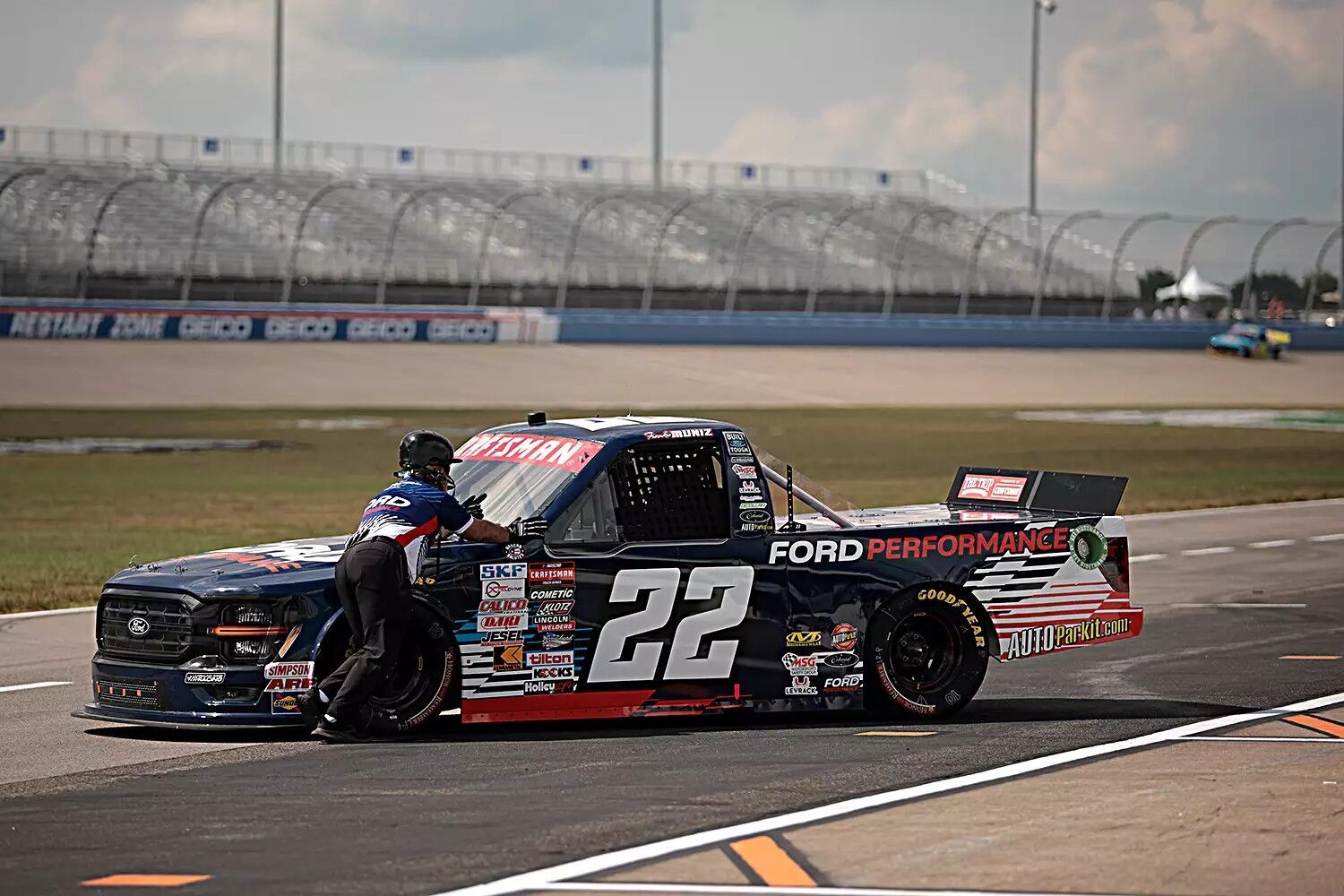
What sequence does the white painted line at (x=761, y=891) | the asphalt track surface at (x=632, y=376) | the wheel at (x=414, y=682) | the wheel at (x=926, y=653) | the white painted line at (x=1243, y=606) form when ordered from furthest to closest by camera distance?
the asphalt track surface at (x=632, y=376)
the white painted line at (x=1243, y=606)
the wheel at (x=926, y=653)
the wheel at (x=414, y=682)
the white painted line at (x=761, y=891)

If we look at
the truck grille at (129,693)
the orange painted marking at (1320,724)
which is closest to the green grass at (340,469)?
the truck grille at (129,693)

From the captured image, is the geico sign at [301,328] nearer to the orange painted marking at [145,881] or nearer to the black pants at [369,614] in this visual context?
the black pants at [369,614]

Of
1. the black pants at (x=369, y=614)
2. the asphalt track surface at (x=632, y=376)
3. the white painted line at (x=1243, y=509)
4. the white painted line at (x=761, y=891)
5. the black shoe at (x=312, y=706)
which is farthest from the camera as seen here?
the asphalt track surface at (x=632, y=376)

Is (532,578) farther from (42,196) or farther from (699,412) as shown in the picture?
(42,196)

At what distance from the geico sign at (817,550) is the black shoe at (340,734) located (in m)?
2.11

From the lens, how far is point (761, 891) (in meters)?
6.22

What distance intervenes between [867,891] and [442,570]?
3.29 m

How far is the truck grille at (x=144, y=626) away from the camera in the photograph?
880 centimetres

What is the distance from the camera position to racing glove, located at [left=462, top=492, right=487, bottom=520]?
9.23 metres

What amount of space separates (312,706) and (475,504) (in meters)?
1.31

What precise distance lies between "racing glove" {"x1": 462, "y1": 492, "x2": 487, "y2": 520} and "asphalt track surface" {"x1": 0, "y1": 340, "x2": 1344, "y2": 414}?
33230mm

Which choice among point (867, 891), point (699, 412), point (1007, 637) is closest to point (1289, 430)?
point (699, 412)

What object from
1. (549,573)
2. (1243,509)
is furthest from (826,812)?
(1243,509)

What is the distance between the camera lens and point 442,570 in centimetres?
892
